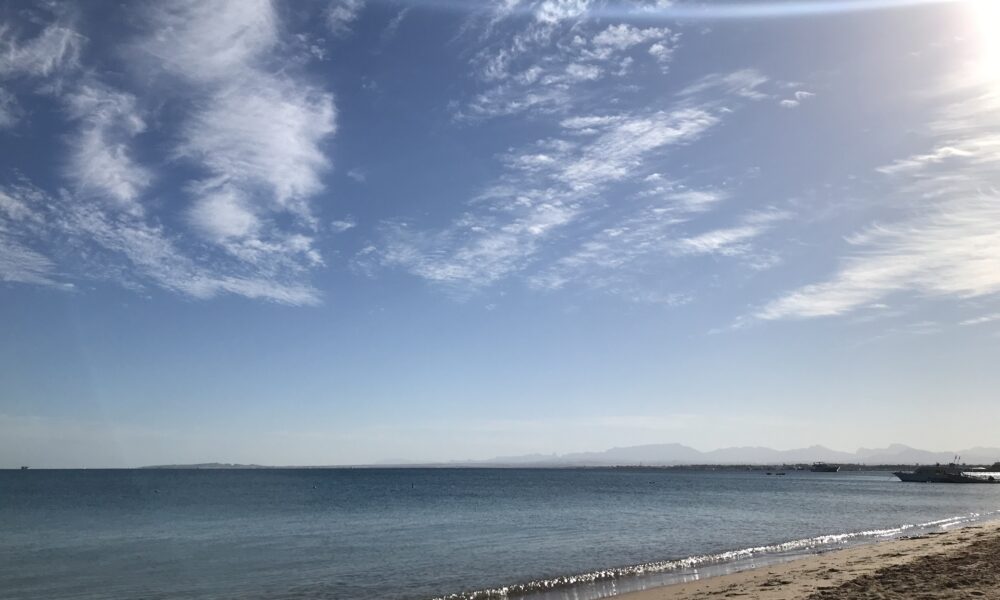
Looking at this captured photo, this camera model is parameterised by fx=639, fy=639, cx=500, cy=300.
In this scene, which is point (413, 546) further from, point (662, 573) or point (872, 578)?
point (872, 578)

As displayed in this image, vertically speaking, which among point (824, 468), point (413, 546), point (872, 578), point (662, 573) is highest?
point (872, 578)

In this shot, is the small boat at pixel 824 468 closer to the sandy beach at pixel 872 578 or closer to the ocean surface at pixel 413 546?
the ocean surface at pixel 413 546

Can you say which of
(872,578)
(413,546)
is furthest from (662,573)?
(413,546)

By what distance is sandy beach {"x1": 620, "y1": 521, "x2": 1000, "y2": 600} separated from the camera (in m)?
14.2

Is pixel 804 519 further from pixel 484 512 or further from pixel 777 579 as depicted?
pixel 777 579

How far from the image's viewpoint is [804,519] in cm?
4191

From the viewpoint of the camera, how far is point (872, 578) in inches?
639

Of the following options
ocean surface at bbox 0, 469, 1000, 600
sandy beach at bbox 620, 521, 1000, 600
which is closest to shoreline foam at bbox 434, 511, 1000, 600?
ocean surface at bbox 0, 469, 1000, 600

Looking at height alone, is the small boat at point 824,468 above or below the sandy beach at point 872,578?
below

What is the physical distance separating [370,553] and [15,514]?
1641 inches

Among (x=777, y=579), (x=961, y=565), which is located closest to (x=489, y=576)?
(x=777, y=579)

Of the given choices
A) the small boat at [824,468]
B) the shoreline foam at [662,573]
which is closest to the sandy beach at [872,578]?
the shoreline foam at [662,573]

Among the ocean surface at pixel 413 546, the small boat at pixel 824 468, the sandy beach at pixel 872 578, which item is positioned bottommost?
the small boat at pixel 824 468

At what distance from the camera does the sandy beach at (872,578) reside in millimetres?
14172
